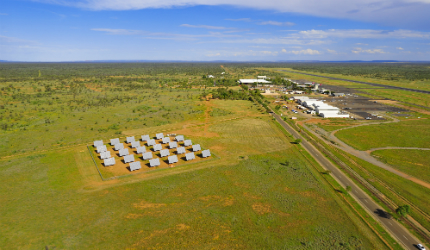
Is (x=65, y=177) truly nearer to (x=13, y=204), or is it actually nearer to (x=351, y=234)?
(x=13, y=204)

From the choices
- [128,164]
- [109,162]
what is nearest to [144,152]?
[128,164]

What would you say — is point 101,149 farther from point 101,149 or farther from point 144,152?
point 144,152

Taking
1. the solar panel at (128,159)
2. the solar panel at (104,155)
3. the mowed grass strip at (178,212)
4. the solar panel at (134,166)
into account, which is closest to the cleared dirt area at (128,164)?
the solar panel at (134,166)

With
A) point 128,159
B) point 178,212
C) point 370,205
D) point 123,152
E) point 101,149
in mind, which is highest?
point 101,149

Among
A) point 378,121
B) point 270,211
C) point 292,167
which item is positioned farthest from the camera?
point 378,121

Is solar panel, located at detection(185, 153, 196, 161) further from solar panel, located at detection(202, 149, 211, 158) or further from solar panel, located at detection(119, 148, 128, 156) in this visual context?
solar panel, located at detection(119, 148, 128, 156)

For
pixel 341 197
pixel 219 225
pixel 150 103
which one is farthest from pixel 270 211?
pixel 150 103
